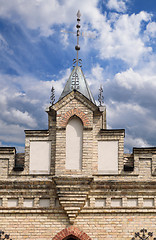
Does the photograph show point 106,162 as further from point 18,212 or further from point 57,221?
point 18,212

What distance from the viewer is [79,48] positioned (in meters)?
19.4

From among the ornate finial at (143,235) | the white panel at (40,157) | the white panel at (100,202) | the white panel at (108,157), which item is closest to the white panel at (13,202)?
the white panel at (40,157)

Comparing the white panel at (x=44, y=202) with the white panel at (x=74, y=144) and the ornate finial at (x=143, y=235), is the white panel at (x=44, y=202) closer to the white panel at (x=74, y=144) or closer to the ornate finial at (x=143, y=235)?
the white panel at (x=74, y=144)

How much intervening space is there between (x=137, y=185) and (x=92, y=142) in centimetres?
274

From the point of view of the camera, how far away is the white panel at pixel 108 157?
15.3m

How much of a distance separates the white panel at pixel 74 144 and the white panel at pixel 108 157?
3.02ft

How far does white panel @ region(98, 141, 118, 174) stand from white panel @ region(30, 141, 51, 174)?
7.75 feet

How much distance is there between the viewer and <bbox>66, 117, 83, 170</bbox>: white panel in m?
15.3

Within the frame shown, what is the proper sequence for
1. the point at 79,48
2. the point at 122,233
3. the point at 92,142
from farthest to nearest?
the point at 79,48 → the point at 92,142 → the point at 122,233

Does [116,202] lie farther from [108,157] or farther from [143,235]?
[108,157]

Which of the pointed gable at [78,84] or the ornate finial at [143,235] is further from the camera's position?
the pointed gable at [78,84]

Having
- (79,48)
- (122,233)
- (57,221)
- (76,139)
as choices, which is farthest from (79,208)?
(79,48)

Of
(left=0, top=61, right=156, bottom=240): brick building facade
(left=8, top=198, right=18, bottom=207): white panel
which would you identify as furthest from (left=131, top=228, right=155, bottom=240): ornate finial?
(left=8, top=198, right=18, bottom=207): white panel

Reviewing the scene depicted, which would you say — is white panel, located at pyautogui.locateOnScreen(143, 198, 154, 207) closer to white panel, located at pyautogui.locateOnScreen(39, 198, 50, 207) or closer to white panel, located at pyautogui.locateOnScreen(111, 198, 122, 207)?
→ white panel, located at pyautogui.locateOnScreen(111, 198, 122, 207)
